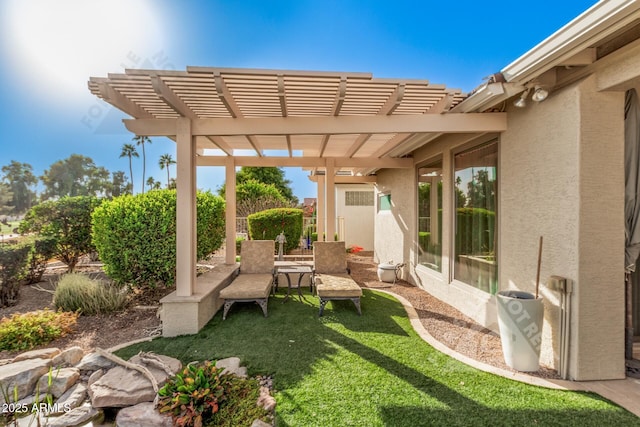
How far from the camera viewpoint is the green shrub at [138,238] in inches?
248

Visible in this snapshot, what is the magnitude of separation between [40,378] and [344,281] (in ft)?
15.9

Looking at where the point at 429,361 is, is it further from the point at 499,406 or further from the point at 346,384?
the point at 346,384

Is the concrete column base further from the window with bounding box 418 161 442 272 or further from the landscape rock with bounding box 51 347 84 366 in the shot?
the window with bounding box 418 161 442 272

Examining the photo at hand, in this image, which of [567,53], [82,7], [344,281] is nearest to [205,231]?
[344,281]

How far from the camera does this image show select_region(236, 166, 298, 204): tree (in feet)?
96.7

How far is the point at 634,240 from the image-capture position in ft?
11.5

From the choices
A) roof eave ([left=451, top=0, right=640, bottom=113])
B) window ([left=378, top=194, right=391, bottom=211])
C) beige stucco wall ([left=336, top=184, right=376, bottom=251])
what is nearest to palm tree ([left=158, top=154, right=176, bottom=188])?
beige stucco wall ([left=336, top=184, right=376, bottom=251])

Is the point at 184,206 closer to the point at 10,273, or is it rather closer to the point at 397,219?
the point at 10,273

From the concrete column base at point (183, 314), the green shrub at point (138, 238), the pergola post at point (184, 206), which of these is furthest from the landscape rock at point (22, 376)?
the green shrub at point (138, 238)

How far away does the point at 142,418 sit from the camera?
2.72 m

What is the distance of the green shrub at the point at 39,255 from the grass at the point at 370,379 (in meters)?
6.09

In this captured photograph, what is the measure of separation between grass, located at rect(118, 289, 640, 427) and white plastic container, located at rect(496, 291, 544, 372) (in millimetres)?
396

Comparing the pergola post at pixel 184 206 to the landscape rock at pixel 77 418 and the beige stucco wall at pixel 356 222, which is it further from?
the beige stucco wall at pixel 356 222

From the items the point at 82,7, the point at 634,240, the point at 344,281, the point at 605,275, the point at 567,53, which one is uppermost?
the point at 82,7
